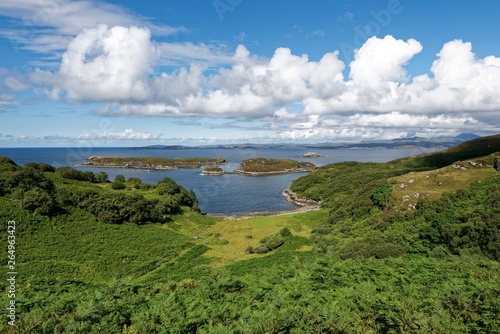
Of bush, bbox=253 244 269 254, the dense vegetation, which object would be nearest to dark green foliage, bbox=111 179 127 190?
the dense vegetation

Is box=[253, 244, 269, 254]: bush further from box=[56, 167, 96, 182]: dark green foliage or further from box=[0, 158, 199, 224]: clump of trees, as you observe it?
box=[56, 167, 96, 182]: dark green foliage

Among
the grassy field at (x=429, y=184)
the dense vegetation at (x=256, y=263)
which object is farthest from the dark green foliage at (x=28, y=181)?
the grassy field at (x=429, y=184)

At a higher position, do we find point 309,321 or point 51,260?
point 309,321

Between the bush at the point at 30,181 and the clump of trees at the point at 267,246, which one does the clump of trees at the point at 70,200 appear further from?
the clump of trees at the point at 267,246

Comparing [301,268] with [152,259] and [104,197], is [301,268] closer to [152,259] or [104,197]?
[152,259]

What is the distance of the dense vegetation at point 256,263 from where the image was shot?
1347cm

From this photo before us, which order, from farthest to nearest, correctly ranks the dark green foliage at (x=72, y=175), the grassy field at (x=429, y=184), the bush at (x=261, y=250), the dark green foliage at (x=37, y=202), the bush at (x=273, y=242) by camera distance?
the dark green foliage at (x=72, y=175) → the grassy field at (x=429, y=184) → the bush at (x=273, y=242) → the bush at (x=261, y=250) → the dark green foliage at (x=37, y=202)

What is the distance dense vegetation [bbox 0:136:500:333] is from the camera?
44.2 feet

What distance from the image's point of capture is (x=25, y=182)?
150 feet

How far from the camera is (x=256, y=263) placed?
34844 mm

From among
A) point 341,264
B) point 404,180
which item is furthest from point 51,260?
point 404,180

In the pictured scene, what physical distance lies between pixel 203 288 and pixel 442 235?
89.1 feet

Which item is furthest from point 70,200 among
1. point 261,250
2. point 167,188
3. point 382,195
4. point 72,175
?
point 382,195

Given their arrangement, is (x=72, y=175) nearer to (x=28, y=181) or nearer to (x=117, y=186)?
(x=117, y=186)
